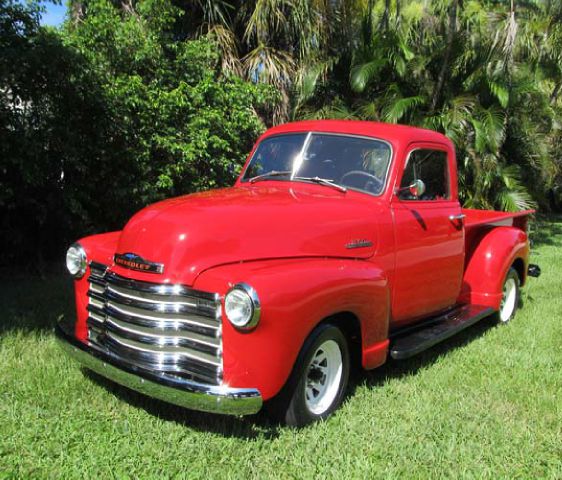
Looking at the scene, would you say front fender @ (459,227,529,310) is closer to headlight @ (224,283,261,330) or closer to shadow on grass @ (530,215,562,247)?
headlight @ (224,283,261,330)

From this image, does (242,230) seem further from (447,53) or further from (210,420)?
(447,53)

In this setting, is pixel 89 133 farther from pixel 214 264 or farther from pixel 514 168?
pixel 514 168

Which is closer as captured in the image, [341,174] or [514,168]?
[341,174]

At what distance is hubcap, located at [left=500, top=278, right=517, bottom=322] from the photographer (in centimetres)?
625

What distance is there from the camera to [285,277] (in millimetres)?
3172

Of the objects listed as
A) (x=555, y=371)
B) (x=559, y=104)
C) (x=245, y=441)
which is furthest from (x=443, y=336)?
(x=559, y=104)

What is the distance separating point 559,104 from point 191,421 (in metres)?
17.7

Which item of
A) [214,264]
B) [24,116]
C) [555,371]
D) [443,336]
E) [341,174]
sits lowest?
[555,371]

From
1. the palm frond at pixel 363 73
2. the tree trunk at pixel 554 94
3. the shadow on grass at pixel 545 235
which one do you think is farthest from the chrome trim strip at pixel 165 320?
the tree trunk at pixel 554 94

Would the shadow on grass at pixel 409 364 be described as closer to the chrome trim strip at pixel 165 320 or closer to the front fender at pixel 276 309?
the front fender at pixel 276 309

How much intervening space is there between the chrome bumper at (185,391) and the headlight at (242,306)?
0.36 m

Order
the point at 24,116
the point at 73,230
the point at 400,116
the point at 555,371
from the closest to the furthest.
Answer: the point at 555,371 → the point at 24,116 → the point at 73,230 → the point at 400,116

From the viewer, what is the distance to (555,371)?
4723mm

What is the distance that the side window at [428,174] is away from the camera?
4605mm
